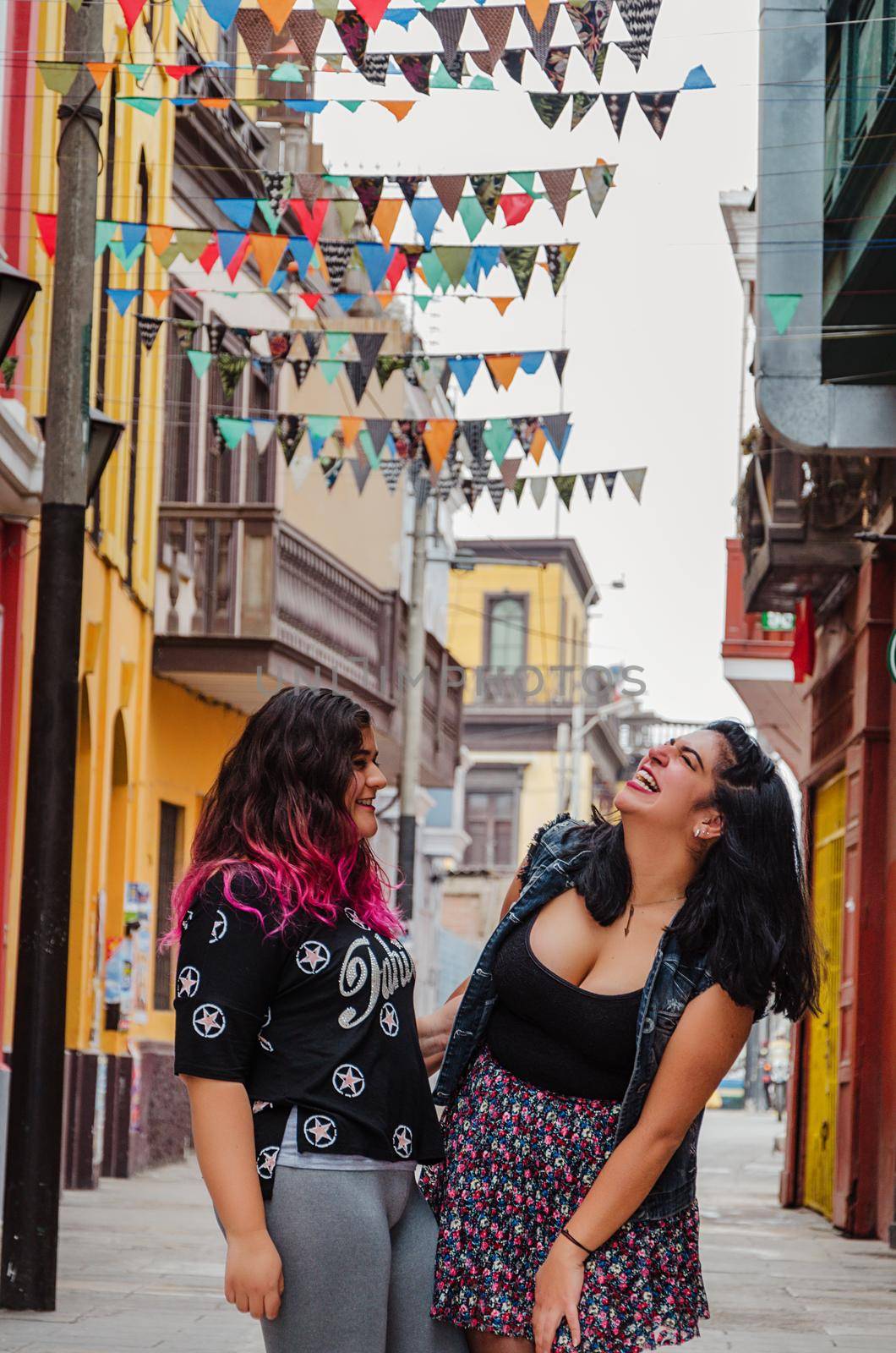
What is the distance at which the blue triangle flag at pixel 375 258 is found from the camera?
10555 mm

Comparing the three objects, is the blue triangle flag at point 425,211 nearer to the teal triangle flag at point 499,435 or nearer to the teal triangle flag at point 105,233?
the teal triangle flag at point 105,233

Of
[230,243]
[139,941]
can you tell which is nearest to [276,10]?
[230,243]

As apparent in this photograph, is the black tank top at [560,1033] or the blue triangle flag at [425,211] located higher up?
the blue triangle flag at [425,211]

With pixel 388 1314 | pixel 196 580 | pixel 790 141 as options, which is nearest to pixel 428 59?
pixel 790 141

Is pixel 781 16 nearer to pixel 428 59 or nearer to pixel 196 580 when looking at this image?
pixel 428 59

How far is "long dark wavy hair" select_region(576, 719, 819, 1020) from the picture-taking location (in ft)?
11.6

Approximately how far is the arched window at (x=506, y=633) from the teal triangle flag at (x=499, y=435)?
42.8 meters

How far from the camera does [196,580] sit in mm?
18203

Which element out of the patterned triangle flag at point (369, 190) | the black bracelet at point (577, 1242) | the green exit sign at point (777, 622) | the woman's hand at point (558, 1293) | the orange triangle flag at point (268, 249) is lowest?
the woman's hand at point (558, 1293)

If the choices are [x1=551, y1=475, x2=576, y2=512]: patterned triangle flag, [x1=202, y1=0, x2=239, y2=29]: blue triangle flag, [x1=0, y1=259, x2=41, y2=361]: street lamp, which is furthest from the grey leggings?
[x1=551, y1=475, x2=576, y2=512]: patterned triangle flag

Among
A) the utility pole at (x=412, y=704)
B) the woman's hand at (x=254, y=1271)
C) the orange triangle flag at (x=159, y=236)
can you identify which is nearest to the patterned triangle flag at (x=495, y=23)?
the orange triangle flag at (x=159, y=236)

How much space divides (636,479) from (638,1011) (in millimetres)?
9787

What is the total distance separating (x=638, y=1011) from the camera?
3.53 metres

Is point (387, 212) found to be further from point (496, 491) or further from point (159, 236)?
point (496, 491)
